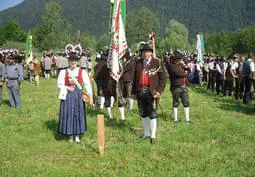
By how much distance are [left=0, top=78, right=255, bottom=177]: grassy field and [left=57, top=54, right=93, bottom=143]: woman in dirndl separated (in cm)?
44

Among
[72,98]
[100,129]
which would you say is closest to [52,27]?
[72,98]

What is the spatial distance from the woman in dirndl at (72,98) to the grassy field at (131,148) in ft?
1.45

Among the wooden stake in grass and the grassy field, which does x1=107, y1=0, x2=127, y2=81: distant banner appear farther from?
the wooden stake in grass

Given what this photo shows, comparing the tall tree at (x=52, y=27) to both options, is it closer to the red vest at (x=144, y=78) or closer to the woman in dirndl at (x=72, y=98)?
the woman in dirndl at (x=72, y=98)

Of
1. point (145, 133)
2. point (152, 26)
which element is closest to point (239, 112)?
point (145, 133)

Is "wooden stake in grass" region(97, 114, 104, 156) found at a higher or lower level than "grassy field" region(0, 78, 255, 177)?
higher

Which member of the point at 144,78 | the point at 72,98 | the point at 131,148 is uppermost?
the point at 144,78

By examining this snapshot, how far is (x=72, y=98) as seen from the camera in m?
7.20

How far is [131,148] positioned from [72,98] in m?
1.74

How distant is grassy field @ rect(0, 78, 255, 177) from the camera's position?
592 centimetres

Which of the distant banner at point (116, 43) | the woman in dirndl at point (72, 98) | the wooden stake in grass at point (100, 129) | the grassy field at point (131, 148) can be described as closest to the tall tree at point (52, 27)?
the grassy field at point (131, 148)

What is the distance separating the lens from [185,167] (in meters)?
6.06

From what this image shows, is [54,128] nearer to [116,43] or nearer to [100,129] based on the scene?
[100,129]

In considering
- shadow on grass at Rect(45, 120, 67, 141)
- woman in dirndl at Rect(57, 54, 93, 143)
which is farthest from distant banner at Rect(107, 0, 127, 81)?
shadow on grass at Rect(45, 120, 67, 141)
